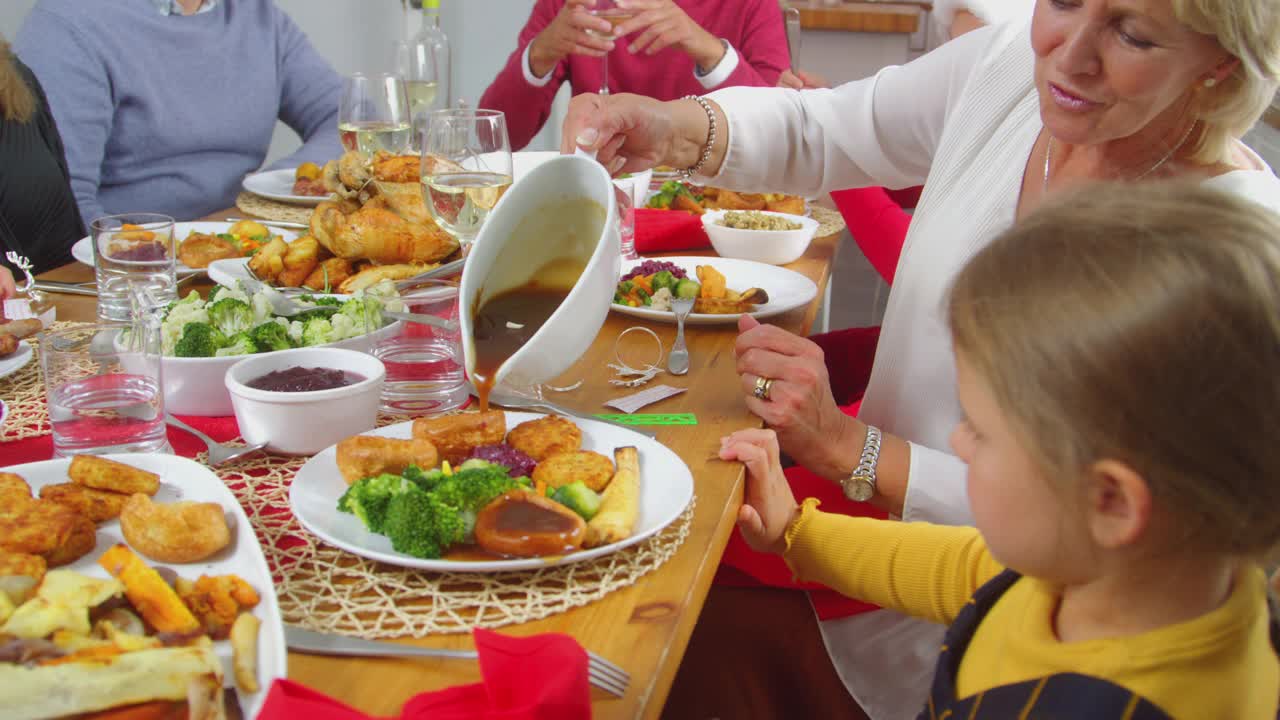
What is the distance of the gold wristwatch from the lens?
149 cm

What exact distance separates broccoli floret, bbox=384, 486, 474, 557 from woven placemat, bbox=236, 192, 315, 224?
4.99ft

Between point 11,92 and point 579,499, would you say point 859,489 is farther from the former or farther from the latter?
point 11,92

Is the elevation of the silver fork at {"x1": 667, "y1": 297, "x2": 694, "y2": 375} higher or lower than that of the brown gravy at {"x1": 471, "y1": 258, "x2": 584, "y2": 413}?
lower

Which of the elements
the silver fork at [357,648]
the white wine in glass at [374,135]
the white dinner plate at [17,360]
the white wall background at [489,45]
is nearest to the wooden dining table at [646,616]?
the silver fork at [357,648]

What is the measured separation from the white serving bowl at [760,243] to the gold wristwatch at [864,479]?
668 millimetres

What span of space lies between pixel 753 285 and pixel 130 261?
1.04m

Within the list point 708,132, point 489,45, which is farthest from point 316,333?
point 489,45

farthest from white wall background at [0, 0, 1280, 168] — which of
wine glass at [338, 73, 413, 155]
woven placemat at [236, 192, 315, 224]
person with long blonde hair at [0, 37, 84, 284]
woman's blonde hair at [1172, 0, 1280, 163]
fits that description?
woman's blonde hair at [1172, 0, 1280, 163]

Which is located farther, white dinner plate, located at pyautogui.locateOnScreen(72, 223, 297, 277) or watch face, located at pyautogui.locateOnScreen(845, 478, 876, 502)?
white dinner plate, located at pyautogui.locateOnScreen(72, 223, 297, 277)

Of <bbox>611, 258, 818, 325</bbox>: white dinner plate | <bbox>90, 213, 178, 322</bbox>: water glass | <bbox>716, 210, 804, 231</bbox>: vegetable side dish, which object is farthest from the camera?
<bbox>716, 210, 804, 231</bbox>: vegetable side dish

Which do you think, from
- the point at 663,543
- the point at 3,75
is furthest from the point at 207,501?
the point at 3,75

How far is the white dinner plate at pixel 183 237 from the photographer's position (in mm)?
1852

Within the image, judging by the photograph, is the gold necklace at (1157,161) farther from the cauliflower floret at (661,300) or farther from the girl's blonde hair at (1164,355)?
the girl's blonde hair at (1164,355)

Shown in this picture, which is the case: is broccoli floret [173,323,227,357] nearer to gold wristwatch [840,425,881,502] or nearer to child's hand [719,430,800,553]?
child's hand [719,430,800,553]
